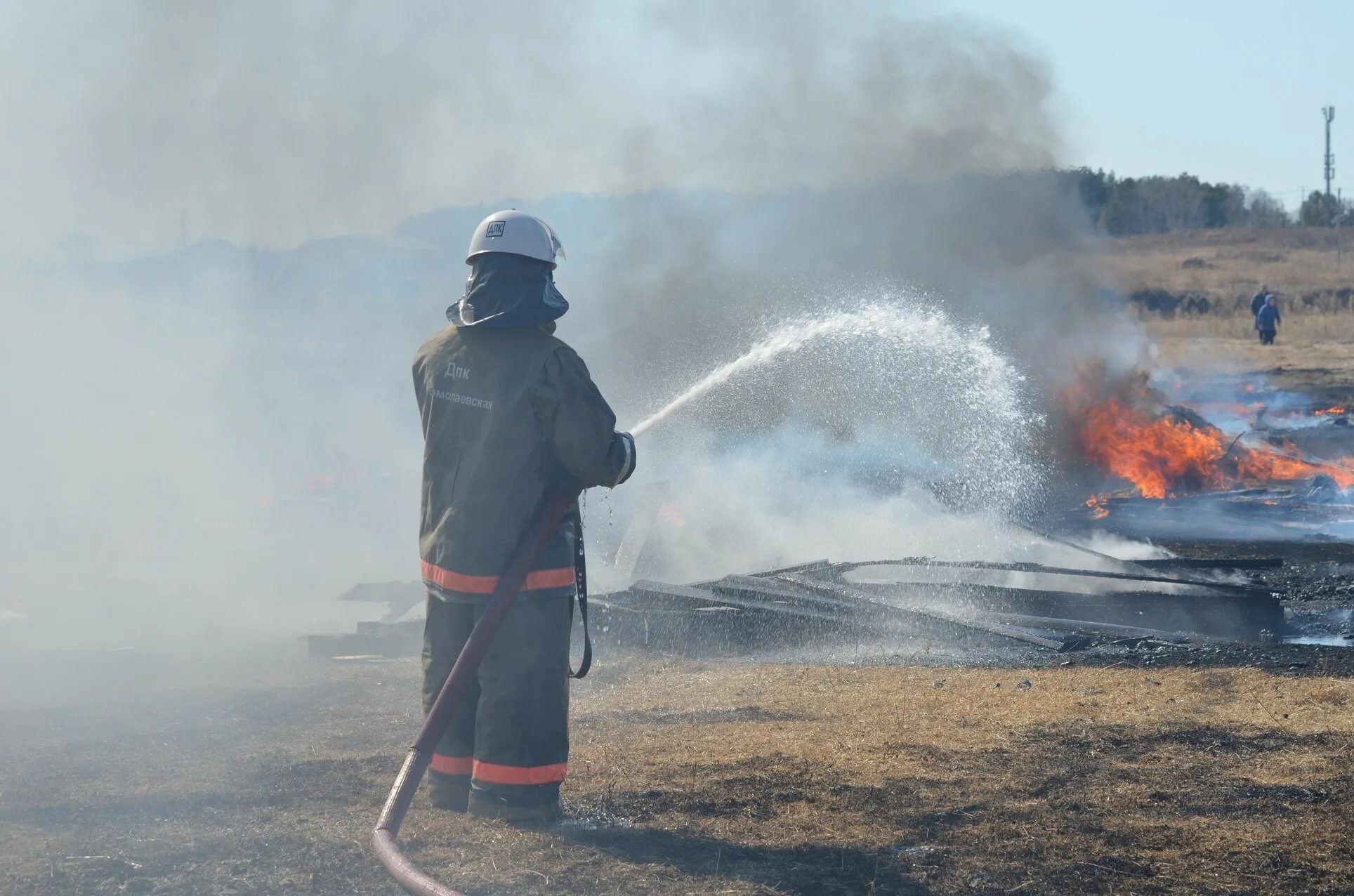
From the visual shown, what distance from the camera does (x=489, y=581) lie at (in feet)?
14.3

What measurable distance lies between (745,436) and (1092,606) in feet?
20.0

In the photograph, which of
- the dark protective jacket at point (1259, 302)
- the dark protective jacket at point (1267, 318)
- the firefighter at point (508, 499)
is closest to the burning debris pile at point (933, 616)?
the firefighter at point (508, 499)

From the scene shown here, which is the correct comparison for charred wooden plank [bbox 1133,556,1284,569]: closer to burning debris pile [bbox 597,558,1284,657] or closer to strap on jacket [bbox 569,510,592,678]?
burning debris pile [bbox 597,558,1284,657]

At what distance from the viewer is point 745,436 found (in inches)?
555

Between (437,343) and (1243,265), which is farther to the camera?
(1243,265)

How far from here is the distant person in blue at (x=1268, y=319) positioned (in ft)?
95.5

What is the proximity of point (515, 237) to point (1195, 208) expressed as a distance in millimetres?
55429

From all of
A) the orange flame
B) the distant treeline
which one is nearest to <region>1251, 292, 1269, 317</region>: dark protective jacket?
the orange flame

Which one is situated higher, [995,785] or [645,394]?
[645,394]

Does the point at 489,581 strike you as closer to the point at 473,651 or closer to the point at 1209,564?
the point at 473,651

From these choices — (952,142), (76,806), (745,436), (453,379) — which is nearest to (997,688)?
(453,379)

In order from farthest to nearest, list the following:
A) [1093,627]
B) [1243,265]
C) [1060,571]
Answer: [1243,265]
[1060,571]
[1093,627]

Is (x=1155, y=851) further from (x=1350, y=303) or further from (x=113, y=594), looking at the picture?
(x=1350, y=303)

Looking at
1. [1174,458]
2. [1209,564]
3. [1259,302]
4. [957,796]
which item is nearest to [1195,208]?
[1259,302]
